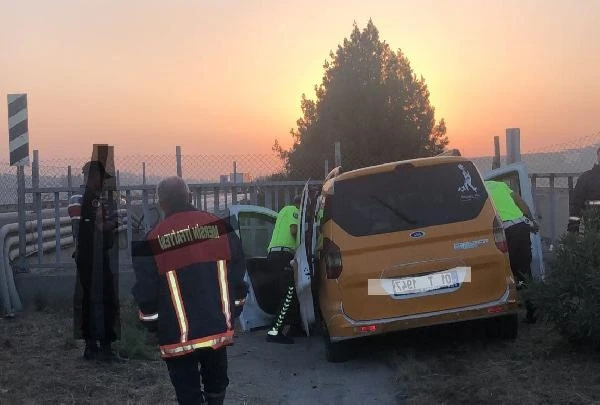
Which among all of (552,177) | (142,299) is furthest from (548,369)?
(552,177)

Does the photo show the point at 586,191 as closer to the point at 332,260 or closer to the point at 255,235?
the point at 332,260

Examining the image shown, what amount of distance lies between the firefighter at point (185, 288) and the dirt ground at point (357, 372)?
6.07 ft

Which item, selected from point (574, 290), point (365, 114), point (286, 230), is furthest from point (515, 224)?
point (365, 114)

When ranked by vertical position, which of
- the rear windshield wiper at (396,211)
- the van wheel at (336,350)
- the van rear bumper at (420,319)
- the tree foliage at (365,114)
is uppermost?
the tree foliage at (365,114)

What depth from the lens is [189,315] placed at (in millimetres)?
4070

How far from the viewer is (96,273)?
6.99m

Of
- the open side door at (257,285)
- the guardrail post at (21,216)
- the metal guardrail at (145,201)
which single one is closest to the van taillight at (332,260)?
the open side door at (257,285)

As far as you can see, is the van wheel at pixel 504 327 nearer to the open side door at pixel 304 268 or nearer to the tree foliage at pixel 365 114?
the open side door at pixel 304 268

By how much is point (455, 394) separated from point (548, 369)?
873 millimetres

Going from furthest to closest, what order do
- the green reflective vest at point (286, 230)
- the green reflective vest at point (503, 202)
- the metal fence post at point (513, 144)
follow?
the metal fence post at point (513, 144), the green reflective vest at point (286, 230), the green reflective vest at point (503, 202)

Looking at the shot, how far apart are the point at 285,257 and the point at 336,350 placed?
142 cm

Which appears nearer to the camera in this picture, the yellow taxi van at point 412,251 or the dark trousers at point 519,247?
the yellow taxi van at point 412,251

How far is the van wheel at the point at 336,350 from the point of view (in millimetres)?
6742

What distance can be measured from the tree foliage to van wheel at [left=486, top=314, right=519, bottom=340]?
17.9m
